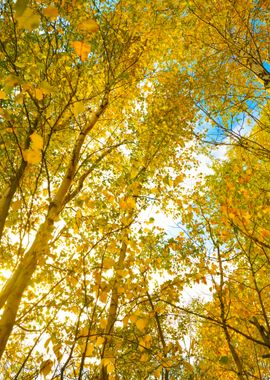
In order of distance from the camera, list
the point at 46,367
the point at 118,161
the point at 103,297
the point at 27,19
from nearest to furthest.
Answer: the point at 27,19 < the point at 46,367 < the point at 103,297 < the point at 118,161

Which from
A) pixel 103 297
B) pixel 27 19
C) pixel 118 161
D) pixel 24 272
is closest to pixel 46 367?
pixel 103 297

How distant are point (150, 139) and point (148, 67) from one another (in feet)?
7.06

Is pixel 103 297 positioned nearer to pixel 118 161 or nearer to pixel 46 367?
pixel 46 367

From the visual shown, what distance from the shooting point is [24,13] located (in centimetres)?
133

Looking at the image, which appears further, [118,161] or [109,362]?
[118,161]

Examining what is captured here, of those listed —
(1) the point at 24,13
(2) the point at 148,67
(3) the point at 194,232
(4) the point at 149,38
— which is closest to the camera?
(1) the point at 24,13

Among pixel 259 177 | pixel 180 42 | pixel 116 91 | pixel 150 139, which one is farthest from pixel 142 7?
pixel 259 177

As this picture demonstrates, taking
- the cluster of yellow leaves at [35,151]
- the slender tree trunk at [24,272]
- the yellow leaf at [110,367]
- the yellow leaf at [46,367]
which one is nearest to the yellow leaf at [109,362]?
the yellow leaf at [110,367]

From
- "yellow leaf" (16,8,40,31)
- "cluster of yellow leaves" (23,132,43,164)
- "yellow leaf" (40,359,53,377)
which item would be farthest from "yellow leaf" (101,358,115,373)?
"yellow leaf" (16,8,40,31)

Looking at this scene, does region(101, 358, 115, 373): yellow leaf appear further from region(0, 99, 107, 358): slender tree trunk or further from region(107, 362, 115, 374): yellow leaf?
region(0, 99, 107, 358): slender tree trunk

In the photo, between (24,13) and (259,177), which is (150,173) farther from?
(24,13)

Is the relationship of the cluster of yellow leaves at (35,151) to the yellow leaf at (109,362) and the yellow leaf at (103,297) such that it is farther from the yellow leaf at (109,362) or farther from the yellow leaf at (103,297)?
the yellow leaf at (109,362)

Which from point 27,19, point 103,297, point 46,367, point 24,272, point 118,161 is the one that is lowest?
point 46,367

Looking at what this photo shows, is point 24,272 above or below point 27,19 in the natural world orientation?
below
